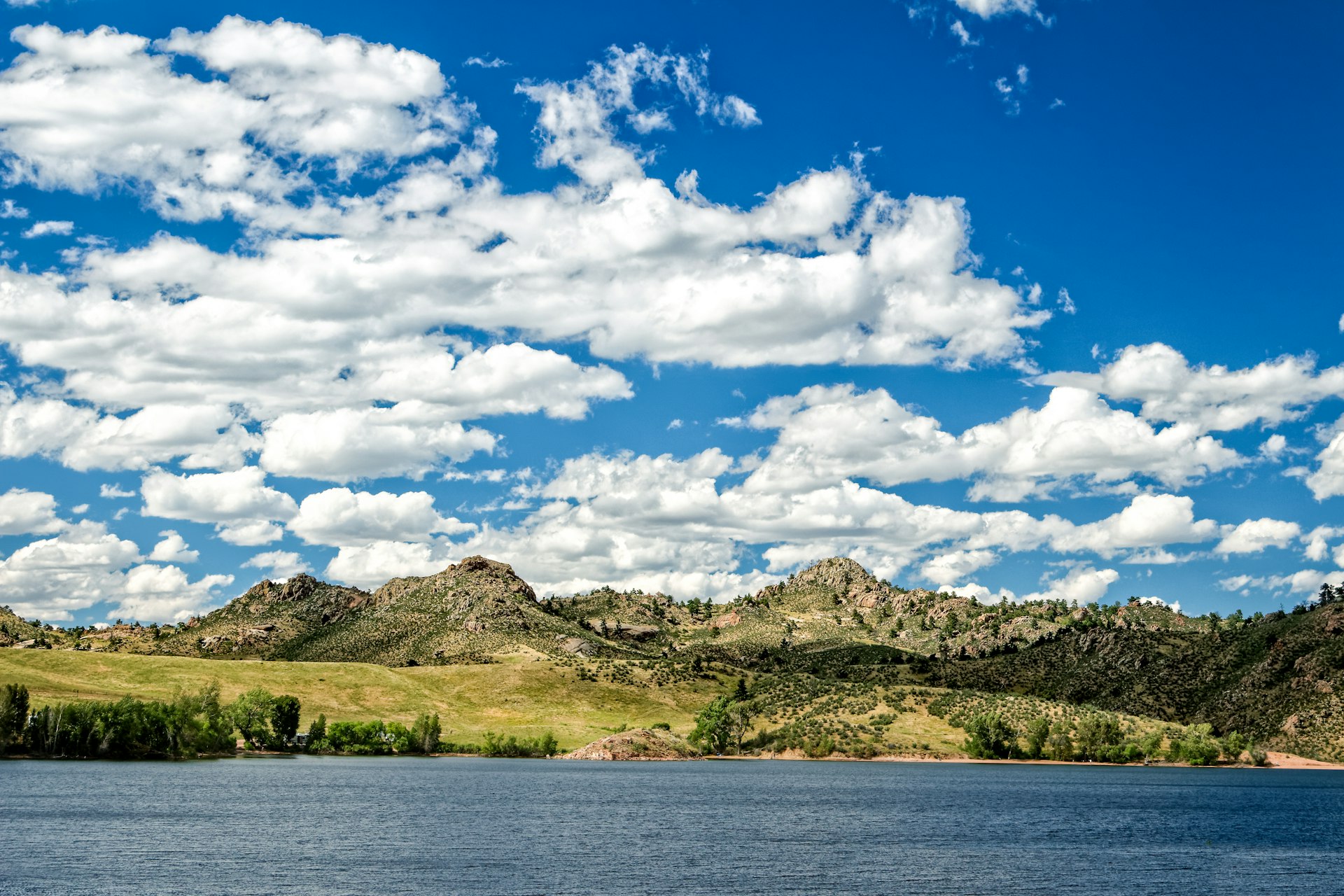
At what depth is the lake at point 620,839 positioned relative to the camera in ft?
266

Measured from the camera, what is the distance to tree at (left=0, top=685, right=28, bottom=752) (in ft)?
609

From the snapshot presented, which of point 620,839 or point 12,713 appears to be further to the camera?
point 12,713

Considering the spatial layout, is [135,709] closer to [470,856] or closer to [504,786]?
[504,786]

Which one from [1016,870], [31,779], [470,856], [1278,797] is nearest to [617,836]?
[470,856]

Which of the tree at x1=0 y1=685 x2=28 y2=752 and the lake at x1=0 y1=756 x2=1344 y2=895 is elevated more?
the tree at x1=0 y1=685 x2=28 y2=752

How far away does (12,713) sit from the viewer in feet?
610

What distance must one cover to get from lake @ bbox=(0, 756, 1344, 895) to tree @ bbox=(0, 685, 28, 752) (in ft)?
47.9

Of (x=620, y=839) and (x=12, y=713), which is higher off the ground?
(x=12, y=713)

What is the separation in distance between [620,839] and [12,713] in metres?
129

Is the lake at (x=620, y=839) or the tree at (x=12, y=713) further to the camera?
the tree at (x=12, y=713)

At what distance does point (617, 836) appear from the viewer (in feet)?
352

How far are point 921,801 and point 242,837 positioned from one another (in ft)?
308

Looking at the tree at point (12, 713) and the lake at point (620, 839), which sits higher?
the tree at point (12, 713)

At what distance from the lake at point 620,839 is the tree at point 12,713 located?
14.6 meters
